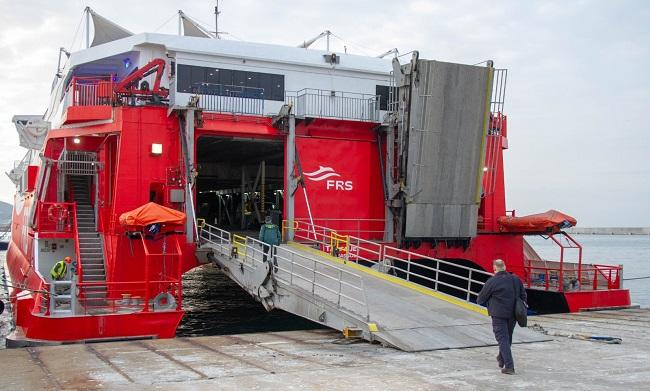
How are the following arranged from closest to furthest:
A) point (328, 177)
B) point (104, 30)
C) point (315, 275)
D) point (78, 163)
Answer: point (315, 275), point (328, 177), point (78, 163), point (104, 30)

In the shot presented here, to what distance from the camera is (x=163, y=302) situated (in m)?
15.3

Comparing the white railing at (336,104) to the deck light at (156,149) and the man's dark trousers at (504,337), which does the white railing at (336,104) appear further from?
the man's dark trousers at (504,337)

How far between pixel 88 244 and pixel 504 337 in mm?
14502

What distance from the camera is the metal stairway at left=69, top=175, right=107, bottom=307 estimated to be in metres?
18.2

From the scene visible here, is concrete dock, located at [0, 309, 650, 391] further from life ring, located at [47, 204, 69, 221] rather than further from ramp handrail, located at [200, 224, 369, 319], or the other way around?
life ring, located at [47, 204, 69, 221]

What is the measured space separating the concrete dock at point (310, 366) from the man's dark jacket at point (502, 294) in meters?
0.84

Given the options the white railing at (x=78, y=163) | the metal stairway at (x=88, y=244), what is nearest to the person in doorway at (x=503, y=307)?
the metal stairway at (x=88, y=244)

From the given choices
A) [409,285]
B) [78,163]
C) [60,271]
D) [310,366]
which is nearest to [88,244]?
[78,163]

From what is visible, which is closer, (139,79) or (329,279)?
(329,279)

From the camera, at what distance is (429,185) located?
21.1m

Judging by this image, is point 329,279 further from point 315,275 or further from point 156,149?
point 156,149

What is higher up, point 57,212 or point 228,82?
point 228,82

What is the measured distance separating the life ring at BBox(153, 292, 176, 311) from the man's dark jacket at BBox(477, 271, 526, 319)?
27.1 feet

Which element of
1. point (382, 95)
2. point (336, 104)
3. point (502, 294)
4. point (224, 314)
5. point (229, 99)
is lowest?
point (224, 314)
